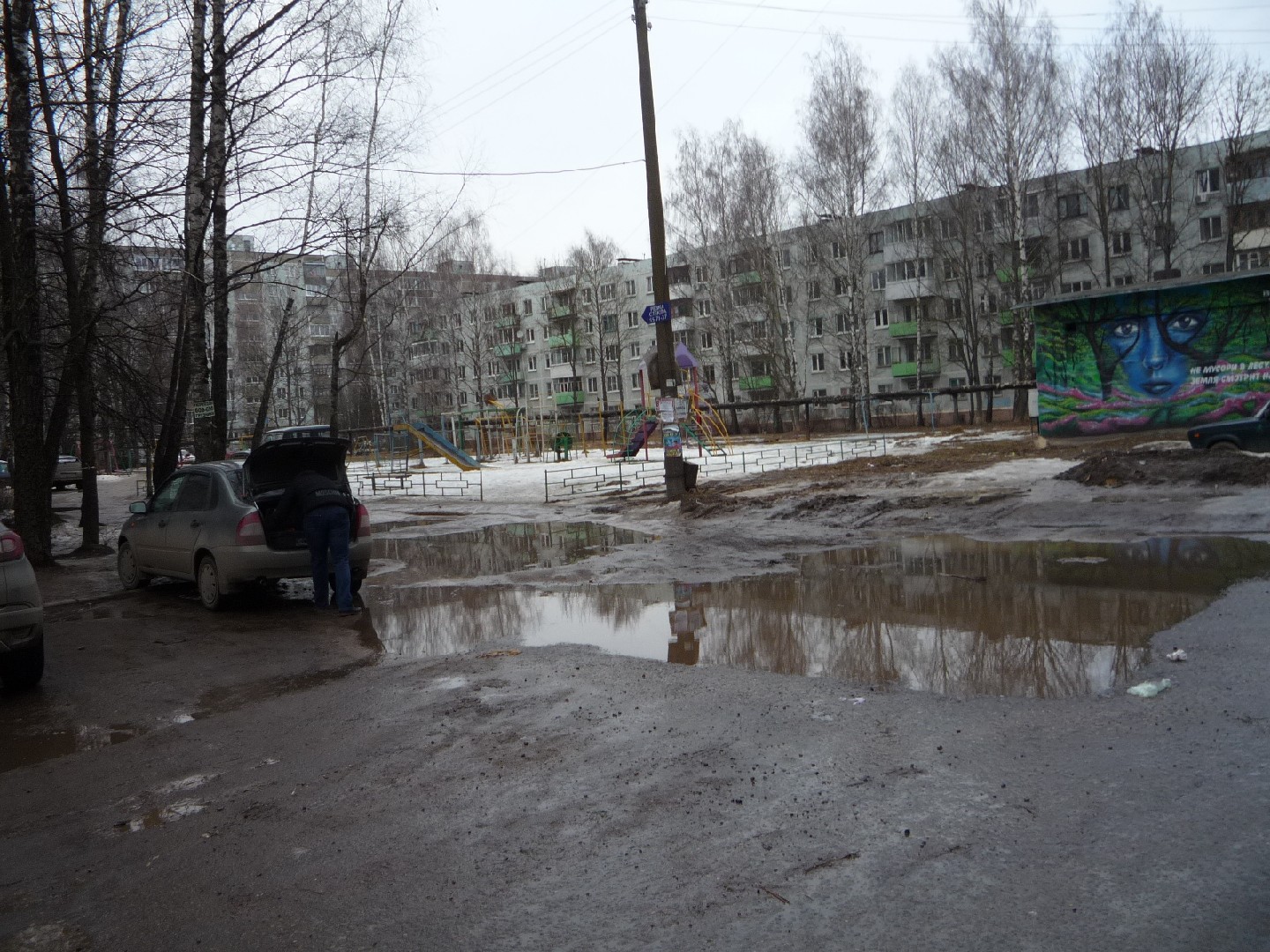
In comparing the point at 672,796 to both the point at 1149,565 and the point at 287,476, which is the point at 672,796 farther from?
the point at 287,476

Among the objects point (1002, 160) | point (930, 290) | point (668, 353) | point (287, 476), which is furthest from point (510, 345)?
point (287, 476)

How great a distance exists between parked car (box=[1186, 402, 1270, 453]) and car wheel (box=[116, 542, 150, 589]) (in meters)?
14.9

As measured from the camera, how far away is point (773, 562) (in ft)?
36.4

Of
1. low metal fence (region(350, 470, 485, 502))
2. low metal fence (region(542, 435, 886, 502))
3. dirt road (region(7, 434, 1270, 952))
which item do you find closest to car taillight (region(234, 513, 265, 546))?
dirt road (region(7, 434, 1270, 952))

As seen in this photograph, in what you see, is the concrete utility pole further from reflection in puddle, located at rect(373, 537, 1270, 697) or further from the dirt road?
the dirt road

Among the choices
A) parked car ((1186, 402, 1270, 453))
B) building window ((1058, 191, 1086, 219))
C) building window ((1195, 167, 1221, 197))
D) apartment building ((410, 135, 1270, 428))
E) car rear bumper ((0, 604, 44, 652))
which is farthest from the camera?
building window ((1058, 191, 1086, 219))

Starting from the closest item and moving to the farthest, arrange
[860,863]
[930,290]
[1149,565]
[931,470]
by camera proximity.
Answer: [860,863] → [1149,565] → [931,470] → [930,290]

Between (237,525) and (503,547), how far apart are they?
5098 millimetres

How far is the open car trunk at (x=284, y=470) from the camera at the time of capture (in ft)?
32.8

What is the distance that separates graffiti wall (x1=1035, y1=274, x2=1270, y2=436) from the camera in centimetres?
2080

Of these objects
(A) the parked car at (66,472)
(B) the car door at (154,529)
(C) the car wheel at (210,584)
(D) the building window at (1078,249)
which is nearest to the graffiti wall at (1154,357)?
(B) the car door at (154,529)

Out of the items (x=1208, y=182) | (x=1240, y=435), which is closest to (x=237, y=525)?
(x=1240, y=435)

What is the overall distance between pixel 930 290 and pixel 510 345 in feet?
119

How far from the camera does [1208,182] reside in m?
53.0
